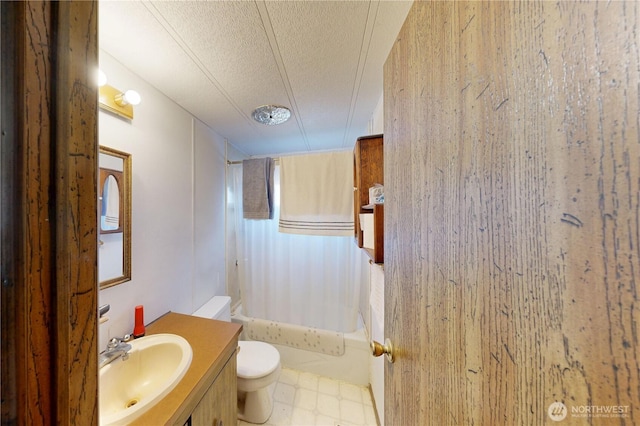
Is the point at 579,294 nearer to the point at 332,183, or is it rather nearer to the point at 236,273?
the point at 332,183

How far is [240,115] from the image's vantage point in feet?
4.76

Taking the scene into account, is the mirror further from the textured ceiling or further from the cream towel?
the cream towel

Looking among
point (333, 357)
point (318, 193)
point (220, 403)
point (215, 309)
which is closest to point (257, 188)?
point (318, 193)

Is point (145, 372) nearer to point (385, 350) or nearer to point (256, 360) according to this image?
point (256, 360)

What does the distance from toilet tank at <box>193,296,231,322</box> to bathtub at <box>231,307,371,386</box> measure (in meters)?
0.53

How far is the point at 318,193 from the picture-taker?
1758 millimetres

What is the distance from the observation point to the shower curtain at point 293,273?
1.85m

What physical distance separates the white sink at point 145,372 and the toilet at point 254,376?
48 centimetres

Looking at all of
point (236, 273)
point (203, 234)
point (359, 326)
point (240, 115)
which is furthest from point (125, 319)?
point (359, 326)

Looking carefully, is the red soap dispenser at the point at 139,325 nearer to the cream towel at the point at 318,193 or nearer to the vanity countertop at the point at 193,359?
the vanity countertop at the point at 193,359

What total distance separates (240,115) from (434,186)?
1.45m

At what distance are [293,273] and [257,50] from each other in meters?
1.67

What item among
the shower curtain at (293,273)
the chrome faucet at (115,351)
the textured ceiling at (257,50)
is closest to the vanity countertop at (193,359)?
the chrome faucet at (115,351)

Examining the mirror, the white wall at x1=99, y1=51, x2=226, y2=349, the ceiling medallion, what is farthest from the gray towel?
the mirror
